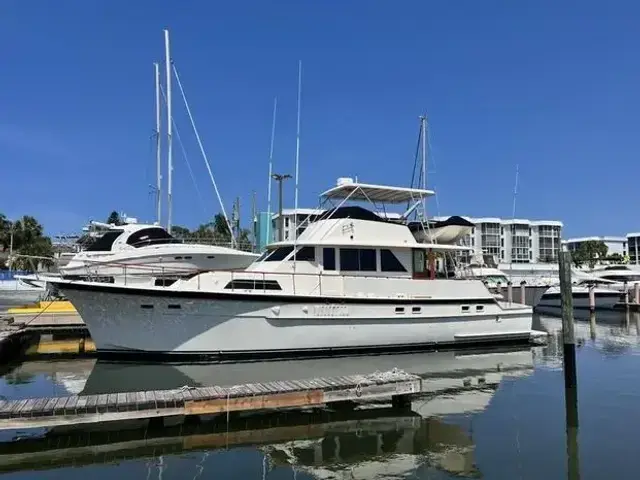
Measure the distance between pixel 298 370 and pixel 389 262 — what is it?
4642 mm

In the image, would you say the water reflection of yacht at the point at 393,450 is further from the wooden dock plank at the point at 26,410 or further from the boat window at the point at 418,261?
the boat window at the point at 418,261

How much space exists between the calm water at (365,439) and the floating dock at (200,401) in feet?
1.14

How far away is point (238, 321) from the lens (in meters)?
13.6

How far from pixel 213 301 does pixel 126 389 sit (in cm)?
311

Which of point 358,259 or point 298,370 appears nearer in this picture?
point 298,370

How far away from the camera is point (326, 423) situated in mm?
8703

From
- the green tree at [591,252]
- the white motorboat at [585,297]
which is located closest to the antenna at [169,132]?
the white motorboat at [585,297]

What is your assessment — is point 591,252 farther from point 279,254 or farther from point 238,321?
point 238,321

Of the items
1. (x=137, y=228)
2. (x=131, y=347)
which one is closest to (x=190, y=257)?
(x=137, y=228)

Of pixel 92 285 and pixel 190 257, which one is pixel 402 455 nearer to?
pixel 92 285

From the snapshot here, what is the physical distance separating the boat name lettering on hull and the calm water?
6.89ft

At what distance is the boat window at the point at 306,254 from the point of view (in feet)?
49.7

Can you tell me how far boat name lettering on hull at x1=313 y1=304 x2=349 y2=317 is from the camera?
1416 cm

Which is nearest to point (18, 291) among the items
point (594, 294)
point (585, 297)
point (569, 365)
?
point (585, 297)
